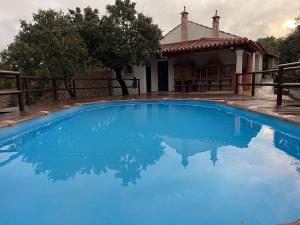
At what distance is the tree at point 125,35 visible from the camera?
1109 centimetres

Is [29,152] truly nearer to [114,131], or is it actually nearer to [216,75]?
[114,131]

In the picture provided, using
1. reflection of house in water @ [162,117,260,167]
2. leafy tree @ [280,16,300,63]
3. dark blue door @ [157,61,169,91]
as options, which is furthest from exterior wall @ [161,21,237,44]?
reflection of house in water @ [162,117,260,167]

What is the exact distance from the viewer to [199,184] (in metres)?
2.47

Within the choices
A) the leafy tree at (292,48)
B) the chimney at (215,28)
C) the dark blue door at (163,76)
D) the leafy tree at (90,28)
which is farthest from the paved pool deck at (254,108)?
the leafy tree at (292,48)

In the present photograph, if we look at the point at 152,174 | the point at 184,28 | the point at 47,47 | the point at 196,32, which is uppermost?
the point at 184,28

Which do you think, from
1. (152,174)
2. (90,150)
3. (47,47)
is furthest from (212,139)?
(47,47)

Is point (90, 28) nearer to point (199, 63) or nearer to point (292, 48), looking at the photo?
point (199, 63)

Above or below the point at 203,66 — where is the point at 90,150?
below

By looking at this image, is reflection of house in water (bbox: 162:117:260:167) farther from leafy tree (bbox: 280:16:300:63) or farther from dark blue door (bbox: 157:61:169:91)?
leafy tree (bbox: 280:16:300:63)

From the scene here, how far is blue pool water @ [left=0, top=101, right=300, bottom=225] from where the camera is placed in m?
1.93

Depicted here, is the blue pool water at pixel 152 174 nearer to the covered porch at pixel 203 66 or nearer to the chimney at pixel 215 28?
the covered porch at pixel 203 66

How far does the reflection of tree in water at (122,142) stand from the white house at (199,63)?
20.8 feet

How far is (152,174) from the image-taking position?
2.77 metres

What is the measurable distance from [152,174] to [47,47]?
8.15m
